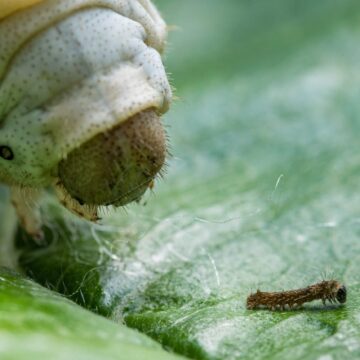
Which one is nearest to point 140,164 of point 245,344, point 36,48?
point 36,48

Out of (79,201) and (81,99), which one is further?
(79,201)

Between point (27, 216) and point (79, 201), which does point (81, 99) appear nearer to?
point (79, 201)

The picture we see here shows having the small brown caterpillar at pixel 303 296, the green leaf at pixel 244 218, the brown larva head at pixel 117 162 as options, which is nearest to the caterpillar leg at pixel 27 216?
the green leaf at pixel 244 218

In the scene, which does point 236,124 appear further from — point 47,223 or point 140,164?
point 140,164

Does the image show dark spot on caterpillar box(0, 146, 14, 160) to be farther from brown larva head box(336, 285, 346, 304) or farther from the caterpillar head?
brown larva head box(336, 285, 346, 304)

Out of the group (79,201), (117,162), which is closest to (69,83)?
(117,162)

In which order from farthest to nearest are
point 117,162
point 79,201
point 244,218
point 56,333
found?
point 244,218 < point 79,201 < point 117,162 < point 56,333

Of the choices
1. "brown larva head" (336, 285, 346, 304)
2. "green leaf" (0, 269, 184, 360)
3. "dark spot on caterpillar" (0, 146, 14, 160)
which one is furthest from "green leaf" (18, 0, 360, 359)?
"dark spot on caterpillar" (0, 146, 14, 160)
